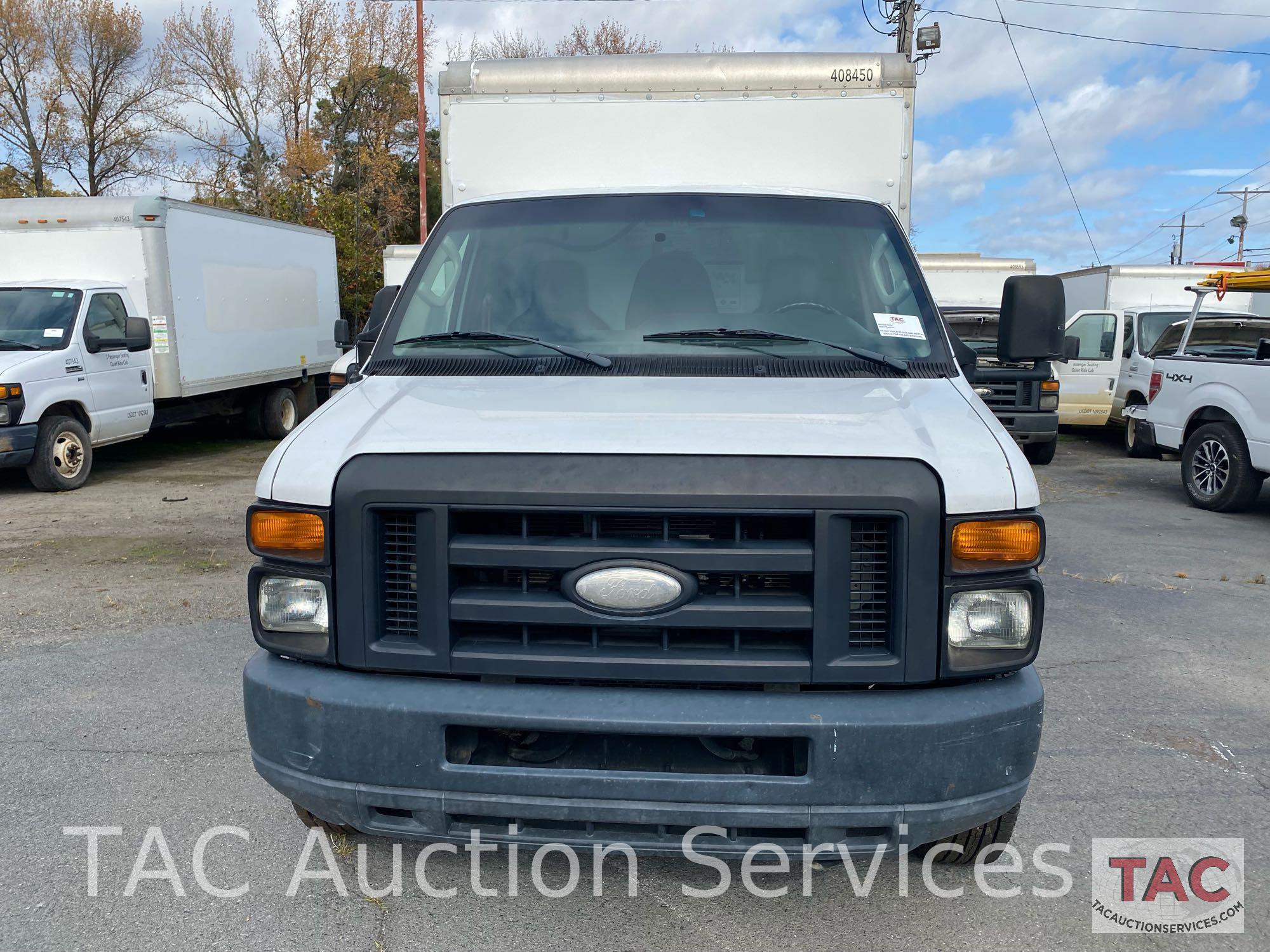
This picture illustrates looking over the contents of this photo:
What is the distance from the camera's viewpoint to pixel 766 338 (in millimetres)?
3395

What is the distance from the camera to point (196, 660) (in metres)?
5.02

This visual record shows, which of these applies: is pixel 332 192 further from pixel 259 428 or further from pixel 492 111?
pixel 492 111

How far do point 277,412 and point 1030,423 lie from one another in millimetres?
9930

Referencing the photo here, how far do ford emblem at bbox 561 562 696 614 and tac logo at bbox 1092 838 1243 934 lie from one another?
1.61 meters

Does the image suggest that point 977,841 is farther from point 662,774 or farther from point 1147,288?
point 1147,288

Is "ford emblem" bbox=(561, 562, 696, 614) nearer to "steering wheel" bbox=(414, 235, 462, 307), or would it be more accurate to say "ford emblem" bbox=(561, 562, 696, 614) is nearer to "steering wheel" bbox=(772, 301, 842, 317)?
"steering wheel" bbox=(772, 301, 842, 317)

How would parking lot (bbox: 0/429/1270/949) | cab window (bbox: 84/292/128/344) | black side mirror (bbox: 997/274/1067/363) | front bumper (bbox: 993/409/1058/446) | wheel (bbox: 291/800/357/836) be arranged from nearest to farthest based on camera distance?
1. parking lot (bbox: 0/429/1270/949)
2. wheel (bbox: 291/800/357/836)
3. black side mirror (bbox: 997/274/1067/363)
4. cab window (bbox: 84/292/128/344)
5. front bumper (bbox: 993/409/1058/446)

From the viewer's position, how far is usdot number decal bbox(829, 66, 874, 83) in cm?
513

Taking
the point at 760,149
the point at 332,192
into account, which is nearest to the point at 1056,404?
the point at 760,149

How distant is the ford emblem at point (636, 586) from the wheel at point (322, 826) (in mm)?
1226

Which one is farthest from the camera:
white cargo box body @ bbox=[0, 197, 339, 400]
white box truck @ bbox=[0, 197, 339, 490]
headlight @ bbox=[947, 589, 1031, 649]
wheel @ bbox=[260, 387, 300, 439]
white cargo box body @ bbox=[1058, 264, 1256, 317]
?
white cargo box body @ bbox=[1058, 264, 1256, 317]

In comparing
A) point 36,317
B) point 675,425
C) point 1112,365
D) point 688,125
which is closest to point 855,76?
point 688,125

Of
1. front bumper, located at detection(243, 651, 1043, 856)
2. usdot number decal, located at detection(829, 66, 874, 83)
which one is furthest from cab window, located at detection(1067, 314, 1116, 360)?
front bumper, located at detection(243, 651, 1043, 856)

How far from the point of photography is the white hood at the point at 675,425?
8.29 ft
